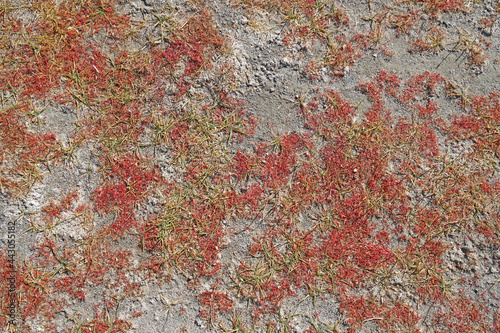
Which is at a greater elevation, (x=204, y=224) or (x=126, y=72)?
(x=126, y=72)

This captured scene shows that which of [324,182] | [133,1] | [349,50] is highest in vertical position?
[133,1]

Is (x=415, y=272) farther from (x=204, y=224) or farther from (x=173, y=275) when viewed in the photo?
(x=173, y=275)

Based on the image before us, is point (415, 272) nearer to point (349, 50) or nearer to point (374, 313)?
point (374, 313)

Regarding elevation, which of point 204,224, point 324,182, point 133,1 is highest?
point 133,1

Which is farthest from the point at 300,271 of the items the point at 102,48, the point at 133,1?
the point at 133,1

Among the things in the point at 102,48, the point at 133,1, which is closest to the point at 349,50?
the point at 133,1

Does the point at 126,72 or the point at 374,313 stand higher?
the point at 126,72
